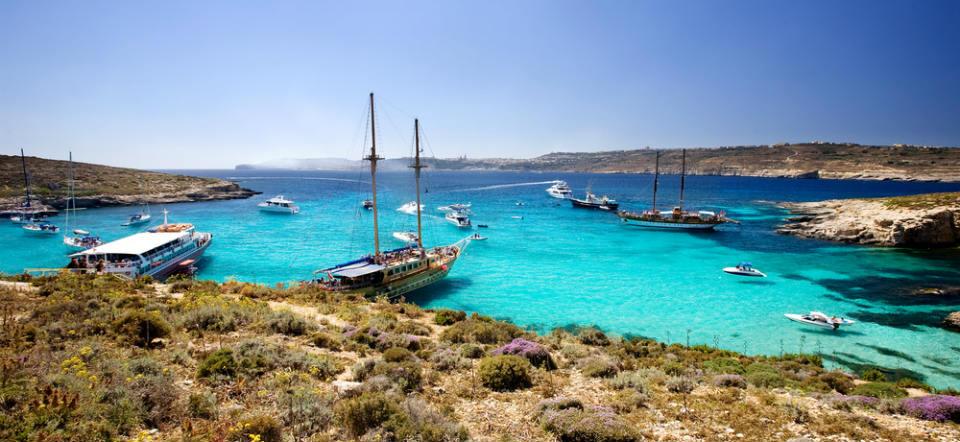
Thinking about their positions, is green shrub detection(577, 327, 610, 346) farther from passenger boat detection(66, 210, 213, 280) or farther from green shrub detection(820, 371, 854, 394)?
passenger boat detection(66, 210, 213, 280)

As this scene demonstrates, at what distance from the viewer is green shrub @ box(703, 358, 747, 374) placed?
45.5 feet

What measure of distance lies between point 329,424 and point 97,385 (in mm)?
4342

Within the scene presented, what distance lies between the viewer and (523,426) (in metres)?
8.73

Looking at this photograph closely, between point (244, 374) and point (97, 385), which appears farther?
point (244, 374)

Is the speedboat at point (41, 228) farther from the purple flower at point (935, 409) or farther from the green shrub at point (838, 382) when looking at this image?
the purple flower at point (935, 409)

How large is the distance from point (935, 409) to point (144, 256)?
40987mm

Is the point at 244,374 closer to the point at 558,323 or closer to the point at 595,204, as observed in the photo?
the point at 558,323

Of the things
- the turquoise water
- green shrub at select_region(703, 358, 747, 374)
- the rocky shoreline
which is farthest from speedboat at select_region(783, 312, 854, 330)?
the rocky shoreline

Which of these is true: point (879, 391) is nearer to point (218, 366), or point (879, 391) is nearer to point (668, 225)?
point (218, 366)

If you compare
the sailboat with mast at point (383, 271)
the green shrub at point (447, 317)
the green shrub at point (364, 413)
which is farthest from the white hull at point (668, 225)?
the green shrub at point (364, 413)

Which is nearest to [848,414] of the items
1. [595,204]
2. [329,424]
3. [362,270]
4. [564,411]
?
[564,411]

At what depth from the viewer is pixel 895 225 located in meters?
46.7

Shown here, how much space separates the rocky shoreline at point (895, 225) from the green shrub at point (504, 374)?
2208 inches

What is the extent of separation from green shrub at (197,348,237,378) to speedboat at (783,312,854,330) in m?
28.5
